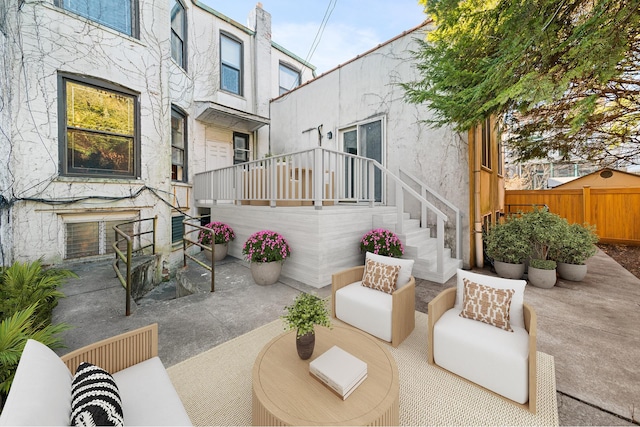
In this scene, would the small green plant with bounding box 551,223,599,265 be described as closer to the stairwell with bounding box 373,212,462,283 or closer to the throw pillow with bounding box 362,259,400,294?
the stairwell with bounding box 373,212,462,283

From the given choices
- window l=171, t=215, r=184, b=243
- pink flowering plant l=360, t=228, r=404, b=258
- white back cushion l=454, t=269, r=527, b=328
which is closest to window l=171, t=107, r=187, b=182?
window l=171, t=215, r=184, b=243

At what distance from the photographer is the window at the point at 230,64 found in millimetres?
7984

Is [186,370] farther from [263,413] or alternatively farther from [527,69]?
[527,69]

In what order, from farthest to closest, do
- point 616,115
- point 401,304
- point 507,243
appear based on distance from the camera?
1. point 616,115
2. point 507,243
3. point 401,304

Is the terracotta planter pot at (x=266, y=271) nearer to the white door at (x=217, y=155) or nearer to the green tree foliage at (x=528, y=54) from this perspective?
the green tree foliage at (x=528, y=54)

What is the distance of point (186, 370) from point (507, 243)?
5.18m

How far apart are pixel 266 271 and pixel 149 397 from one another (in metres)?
2.79

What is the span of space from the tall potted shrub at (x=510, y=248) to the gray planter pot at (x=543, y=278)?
0.90 feet

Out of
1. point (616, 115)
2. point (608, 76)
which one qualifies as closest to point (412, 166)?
point (608, 76)

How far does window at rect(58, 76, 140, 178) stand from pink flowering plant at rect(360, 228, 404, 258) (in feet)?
16.5

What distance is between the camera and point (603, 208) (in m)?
7.23

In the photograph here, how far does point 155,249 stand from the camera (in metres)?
5.32

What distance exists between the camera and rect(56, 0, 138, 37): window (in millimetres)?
4523

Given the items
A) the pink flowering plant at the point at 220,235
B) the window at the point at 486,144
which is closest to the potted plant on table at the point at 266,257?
the pink flowering plant at the point at 220,235
